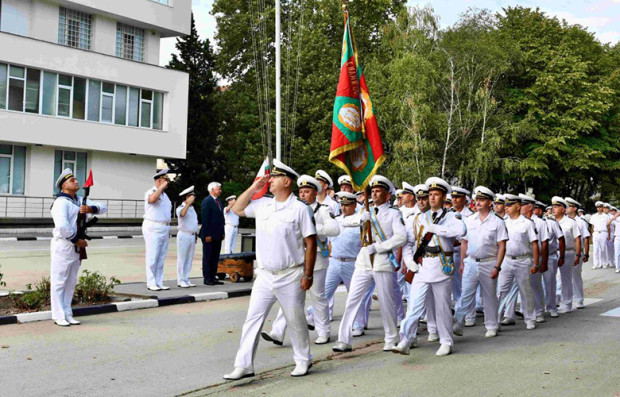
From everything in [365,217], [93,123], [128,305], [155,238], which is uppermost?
[93,123]

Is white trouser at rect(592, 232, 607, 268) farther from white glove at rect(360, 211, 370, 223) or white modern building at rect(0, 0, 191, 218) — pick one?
white modern building at rect(0, 0, 191, 218)

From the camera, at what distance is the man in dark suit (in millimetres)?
14688

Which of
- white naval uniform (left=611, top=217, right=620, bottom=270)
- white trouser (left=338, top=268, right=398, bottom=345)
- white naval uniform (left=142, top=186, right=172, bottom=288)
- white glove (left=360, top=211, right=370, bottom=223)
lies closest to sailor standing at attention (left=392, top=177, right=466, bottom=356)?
white trouser (left=338, top=268, right=398, bottom=345)

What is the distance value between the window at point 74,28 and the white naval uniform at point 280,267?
3055cm

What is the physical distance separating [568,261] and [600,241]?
480 inches

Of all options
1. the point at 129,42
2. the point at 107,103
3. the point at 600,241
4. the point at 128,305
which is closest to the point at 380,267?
the point at 128,305

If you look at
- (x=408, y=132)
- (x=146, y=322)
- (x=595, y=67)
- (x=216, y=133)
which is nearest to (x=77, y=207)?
(x=146, y=322)

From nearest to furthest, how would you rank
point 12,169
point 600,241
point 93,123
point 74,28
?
1. point 600,241
2. point 12,169
3. point 93,123
4. point 74,28

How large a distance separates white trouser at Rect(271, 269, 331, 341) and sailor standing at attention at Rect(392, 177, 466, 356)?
41.7 inches

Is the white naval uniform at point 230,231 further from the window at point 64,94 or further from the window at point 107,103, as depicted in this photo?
the window at point 107,103

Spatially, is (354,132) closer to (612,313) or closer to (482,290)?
(482,290)

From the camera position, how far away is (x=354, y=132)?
926 centimetres

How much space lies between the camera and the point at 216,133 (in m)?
47.4

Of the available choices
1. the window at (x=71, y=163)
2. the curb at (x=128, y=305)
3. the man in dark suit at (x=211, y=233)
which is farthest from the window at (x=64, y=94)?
the curb at (x=128, y=305)
